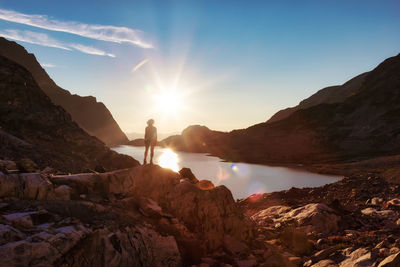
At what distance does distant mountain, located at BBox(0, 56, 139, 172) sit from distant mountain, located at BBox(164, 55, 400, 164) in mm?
84390

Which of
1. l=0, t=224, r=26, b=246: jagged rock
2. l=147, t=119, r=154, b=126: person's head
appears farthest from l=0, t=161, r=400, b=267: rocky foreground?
l=147, t=119, r=154, b=126: person's head

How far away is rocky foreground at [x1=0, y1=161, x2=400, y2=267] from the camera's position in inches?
271

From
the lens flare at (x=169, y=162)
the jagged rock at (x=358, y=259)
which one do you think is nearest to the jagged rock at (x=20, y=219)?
the jagged rock at (x=358, y=259)

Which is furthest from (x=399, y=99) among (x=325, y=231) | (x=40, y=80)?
(x=40, y=80)

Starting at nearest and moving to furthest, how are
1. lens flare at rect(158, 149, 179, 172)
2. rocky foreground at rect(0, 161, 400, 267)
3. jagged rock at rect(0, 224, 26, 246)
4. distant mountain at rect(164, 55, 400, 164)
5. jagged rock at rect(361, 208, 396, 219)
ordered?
jagged rock at rect(0, 224, 26, 246) → rocky foreground at rect(0, 161, 400, 267) → jagged rock at rect(361, 208, 396, 219) → lens flare at rect(158, 149, 179, 172) → distant mountain at rect(164, 55, 400, 164)

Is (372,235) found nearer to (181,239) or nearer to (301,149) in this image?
(181,239)

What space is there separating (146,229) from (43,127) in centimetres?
3146

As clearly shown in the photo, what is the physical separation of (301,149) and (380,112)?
38.5 m

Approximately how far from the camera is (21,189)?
864cm

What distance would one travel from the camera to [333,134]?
121 metres

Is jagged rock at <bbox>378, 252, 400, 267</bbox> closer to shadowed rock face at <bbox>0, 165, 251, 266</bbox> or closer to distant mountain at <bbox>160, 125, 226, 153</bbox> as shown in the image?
shadowed rock face at <bbox>0, 165, 251, 266</bbox>

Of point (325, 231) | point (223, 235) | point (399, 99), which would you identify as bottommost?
point (325, 231)

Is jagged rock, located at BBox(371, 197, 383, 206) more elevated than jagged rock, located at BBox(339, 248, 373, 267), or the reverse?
jagged rock, located at BBox(339, 248, 373, 267)

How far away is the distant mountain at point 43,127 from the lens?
30.0m
